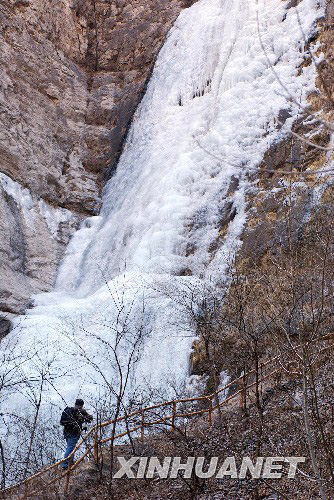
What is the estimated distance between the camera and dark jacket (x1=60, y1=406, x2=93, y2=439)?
7.85 meters

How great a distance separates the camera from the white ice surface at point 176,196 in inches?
482

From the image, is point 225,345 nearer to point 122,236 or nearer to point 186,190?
point 186,190

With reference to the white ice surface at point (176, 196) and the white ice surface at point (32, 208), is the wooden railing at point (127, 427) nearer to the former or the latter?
the white ice surface at point (176, 196)

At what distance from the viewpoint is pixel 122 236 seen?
57.9 ft

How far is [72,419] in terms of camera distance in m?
7.82

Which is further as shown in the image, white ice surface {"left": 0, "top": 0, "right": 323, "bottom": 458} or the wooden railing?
white ice surface {"left": 0, "top": 0, "right": 323, "bottom": 458}

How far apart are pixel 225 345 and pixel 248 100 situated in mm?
8753

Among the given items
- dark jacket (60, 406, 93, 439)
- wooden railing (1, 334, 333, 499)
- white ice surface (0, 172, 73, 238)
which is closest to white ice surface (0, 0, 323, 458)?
white ice surface (0, 172, 73, 238)

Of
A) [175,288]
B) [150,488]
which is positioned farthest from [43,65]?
[150,488]

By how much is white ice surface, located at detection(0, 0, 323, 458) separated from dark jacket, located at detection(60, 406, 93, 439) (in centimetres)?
189

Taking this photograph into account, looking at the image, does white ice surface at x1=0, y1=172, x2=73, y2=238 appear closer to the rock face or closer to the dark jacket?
the rock face

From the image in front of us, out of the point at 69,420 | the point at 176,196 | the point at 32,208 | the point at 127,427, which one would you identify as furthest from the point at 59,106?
the point at 127,427

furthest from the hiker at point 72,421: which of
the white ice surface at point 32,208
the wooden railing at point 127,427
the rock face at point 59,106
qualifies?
the white ice surface at point 32,208

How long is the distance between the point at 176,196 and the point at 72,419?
9.40 metres
